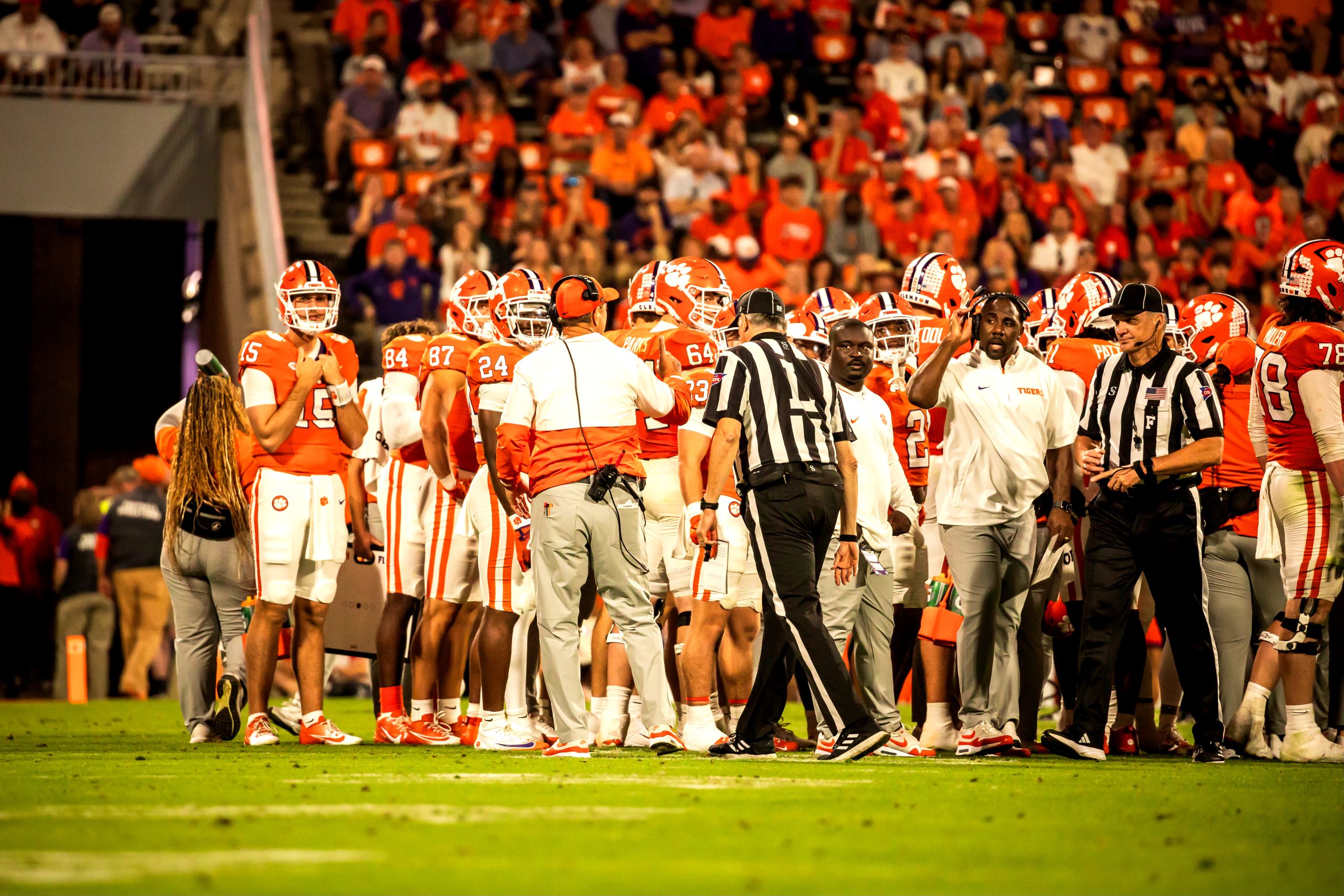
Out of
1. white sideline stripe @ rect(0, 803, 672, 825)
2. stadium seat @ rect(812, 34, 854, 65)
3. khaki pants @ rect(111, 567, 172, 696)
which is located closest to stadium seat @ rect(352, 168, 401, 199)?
khaki pants @ rect(111, 567, 172, 696)

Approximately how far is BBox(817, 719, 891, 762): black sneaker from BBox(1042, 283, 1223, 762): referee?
3.54ft

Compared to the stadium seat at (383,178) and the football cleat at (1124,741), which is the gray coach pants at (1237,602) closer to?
the football cleat at (1124,741)

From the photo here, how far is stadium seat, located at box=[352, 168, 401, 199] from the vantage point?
16984 mm

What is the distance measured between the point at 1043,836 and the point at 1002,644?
313 centimetres

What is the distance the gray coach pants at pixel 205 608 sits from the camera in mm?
9406

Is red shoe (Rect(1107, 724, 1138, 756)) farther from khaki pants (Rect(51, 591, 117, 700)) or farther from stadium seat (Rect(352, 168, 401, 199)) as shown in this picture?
khaki pants (Rect(51, 591, 117, 700))

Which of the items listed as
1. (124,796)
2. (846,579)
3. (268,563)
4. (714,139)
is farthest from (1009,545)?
(714,139)

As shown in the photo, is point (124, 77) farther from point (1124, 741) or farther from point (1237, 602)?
point (1237, 602)

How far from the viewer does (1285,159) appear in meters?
20.1

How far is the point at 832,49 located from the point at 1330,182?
593 cm

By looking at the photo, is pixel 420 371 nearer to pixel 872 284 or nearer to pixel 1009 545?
pixel 1009 545

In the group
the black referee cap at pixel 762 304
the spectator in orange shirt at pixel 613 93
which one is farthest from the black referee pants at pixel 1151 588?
the spectator in orange shirt at pixel 613 93

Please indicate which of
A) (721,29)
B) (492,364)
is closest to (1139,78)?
(721,29)

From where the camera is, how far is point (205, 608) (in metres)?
9.54
